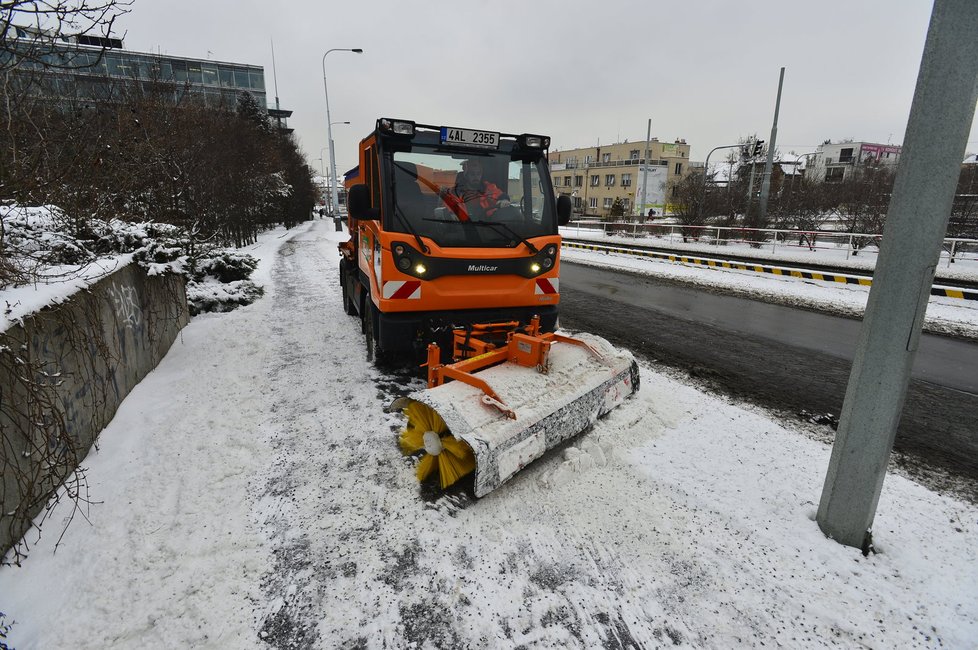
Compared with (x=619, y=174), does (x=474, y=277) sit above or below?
below

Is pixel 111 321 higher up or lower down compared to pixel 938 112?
lower down

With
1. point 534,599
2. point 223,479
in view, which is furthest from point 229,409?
point 534,599

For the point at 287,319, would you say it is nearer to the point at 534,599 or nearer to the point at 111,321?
the point at 111,321

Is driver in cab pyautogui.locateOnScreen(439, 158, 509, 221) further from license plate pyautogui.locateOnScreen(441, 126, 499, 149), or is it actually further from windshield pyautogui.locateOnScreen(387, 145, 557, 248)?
license plate pyautogui.locateOnScreen(441, 126, 499, 149)

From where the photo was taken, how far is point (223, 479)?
3.34m

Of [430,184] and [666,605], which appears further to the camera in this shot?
[430,184]

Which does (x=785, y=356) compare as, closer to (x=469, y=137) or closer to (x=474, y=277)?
(x=474, y=277)

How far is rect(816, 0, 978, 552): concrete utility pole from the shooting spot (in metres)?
2.18

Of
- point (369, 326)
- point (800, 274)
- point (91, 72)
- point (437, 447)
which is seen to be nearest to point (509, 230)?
point (369, 326)

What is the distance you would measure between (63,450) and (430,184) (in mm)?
3610

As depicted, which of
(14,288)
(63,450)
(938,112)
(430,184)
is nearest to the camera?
(938,112)

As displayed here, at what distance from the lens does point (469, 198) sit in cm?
490

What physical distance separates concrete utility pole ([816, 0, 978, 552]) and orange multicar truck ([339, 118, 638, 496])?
5.63 ft

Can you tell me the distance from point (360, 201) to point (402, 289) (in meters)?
1.00
